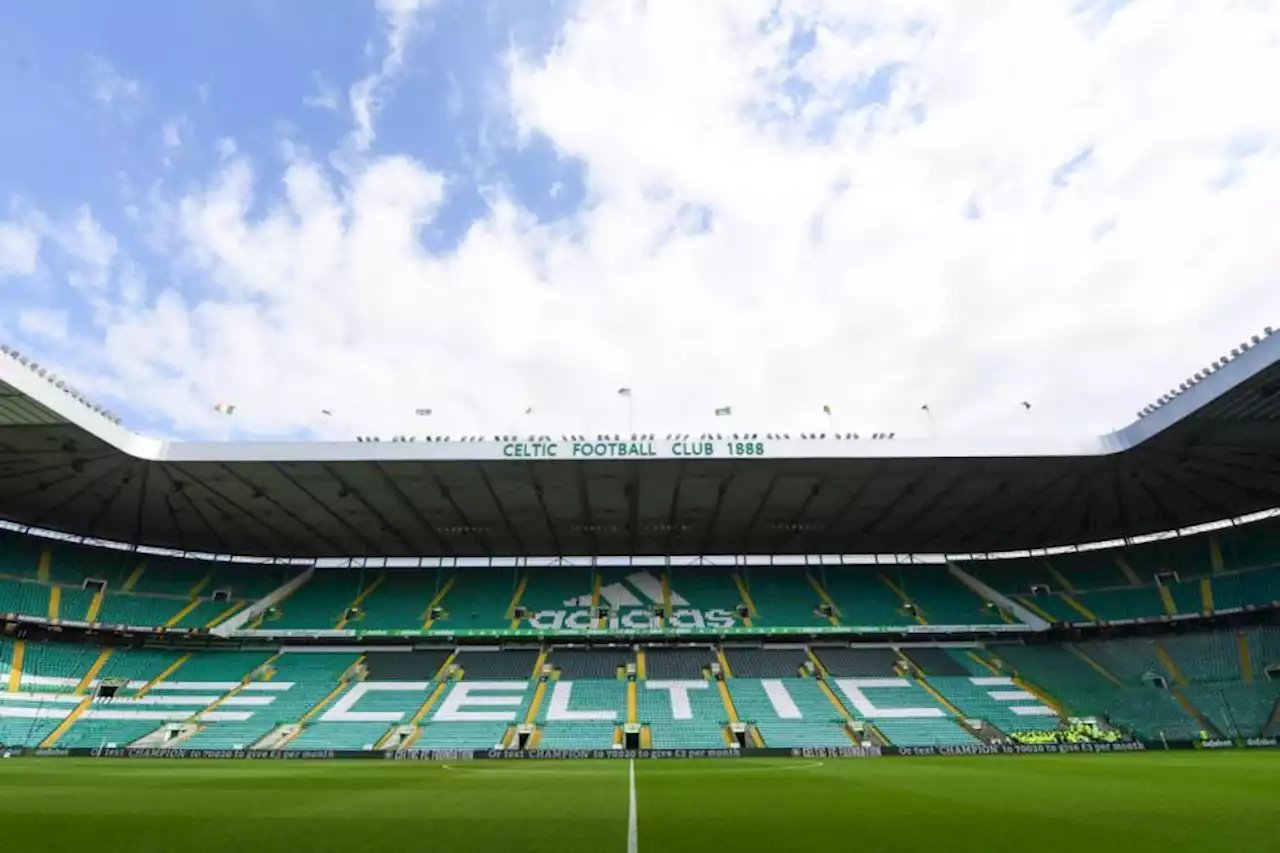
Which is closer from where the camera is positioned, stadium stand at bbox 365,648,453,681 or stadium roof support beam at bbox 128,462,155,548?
stadium roof support beam at bbox 128,462,155,548

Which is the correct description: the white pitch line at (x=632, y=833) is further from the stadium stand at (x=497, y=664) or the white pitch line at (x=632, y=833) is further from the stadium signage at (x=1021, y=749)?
the stadium stand at (x=497, y=664)

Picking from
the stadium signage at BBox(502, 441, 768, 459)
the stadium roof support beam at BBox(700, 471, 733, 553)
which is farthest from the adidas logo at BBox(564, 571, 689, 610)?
the stadium signage at BBox(502, 441, 768, 459)

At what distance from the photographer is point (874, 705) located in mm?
30516

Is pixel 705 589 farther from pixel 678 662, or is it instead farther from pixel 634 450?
pixel 634 450

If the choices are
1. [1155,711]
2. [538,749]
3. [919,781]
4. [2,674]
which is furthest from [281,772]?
[1155,711]

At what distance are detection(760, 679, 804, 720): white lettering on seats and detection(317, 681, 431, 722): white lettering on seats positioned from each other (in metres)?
16.3

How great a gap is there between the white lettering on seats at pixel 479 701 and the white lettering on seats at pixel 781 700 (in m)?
11.5

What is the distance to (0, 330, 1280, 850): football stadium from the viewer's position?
26328mm

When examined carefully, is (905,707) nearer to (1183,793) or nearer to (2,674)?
(1183,793)

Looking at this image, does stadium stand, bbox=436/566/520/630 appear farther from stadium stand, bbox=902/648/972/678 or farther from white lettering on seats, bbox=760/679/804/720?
stadium stand, bbox=902/648/972/678

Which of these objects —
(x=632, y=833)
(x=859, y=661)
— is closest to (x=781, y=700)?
(x=859, y=661)

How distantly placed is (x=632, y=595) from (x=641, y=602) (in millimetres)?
969

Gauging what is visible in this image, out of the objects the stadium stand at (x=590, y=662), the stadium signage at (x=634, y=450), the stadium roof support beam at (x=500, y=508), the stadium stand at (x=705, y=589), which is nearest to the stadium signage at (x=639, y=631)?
the stadium stand at (x=590, y=662)

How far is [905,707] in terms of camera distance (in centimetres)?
3033
